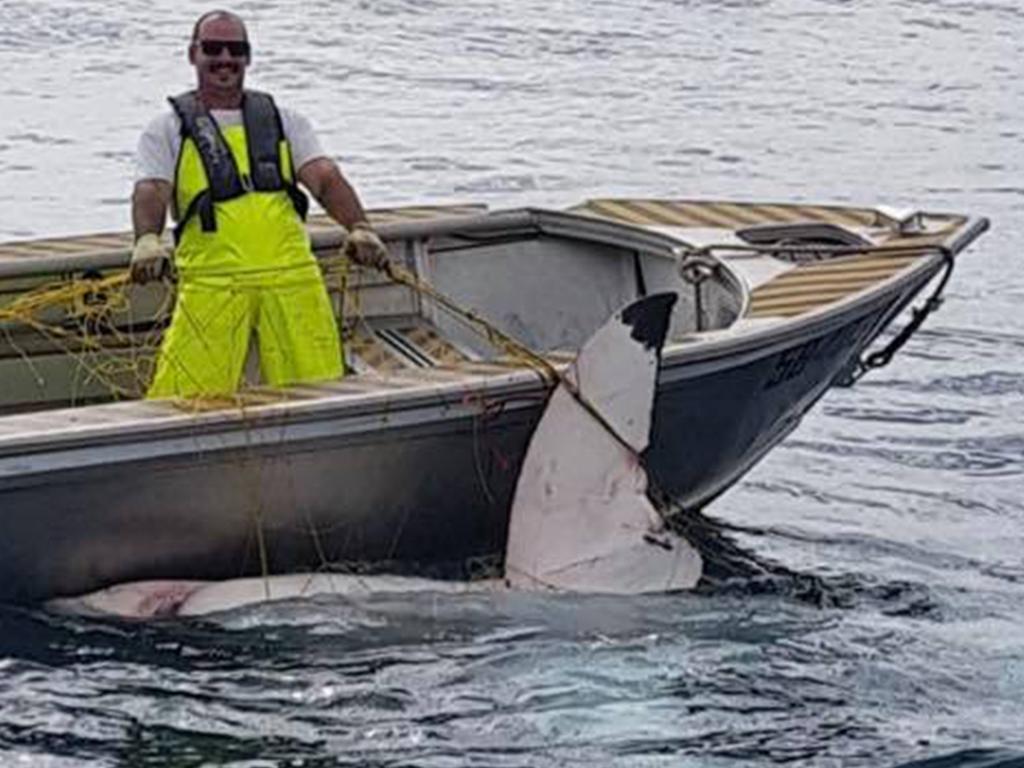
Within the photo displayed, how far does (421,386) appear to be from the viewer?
8.84 m

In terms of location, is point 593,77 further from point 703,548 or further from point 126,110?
point 703,548

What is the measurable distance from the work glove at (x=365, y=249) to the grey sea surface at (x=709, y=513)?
3.86ft

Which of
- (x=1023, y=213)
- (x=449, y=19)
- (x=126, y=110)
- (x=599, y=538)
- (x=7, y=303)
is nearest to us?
(x=599, y=538)

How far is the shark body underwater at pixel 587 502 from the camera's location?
354 inches

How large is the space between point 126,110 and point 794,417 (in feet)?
43.7

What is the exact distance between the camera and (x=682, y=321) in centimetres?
1052

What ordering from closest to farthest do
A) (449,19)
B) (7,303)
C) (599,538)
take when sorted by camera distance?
1. (599,538)
2. (7,303)
3. (449,19)

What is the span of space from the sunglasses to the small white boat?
1.20m

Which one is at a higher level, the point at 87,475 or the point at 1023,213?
the point at 87,475

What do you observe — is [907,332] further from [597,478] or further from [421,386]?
[421,386]

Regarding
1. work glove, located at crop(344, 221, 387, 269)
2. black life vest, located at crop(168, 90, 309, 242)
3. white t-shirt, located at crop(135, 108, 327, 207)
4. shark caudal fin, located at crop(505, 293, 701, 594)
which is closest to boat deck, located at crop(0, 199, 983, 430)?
shark caudal fin, located at crop(505, 293, 701, 594)

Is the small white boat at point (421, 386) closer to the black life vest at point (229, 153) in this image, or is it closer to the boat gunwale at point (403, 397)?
the boat gunwale at point (403, 397)

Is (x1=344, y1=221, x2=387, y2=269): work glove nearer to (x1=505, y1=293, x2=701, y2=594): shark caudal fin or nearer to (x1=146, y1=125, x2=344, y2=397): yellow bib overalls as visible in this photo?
(x1=146, y1=125, x2=344, y2=397): yellow bib overalls

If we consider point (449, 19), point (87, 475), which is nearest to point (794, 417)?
point (87, 475)
